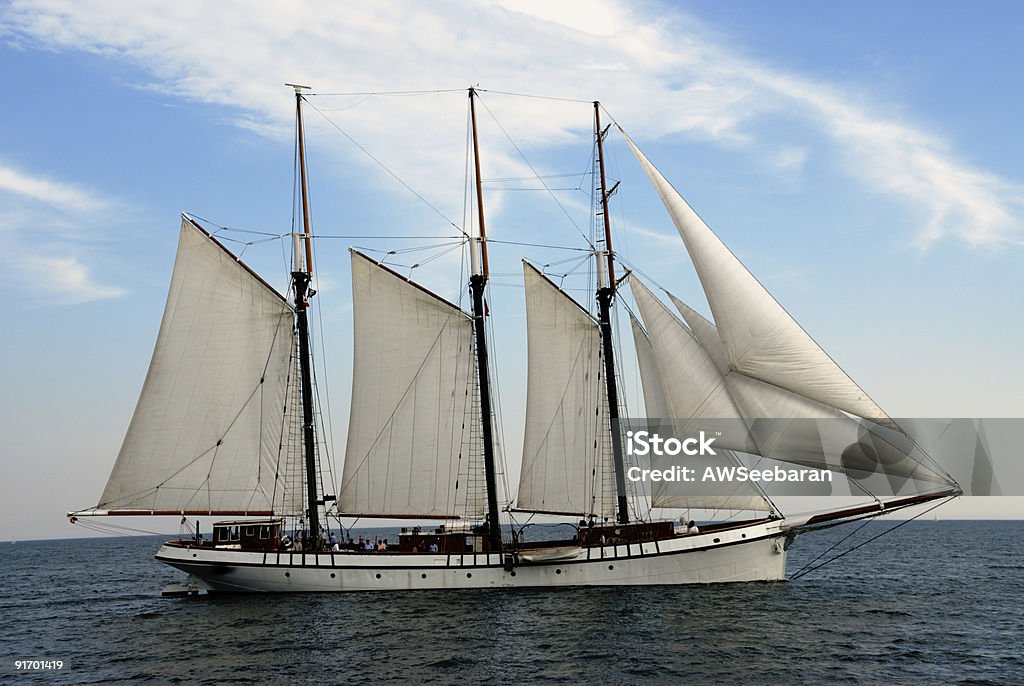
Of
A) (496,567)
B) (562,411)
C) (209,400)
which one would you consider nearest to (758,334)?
(562,411)

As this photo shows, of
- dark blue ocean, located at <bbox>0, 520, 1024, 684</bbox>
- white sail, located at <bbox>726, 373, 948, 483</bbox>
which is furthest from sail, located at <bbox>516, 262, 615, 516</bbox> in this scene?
white sail, located at <bbox>726, 373, 948, 483</bbox>

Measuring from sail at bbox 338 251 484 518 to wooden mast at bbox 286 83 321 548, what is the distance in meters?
1.64

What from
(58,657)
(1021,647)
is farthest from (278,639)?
(1021,647)

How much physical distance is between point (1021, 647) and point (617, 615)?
47.8ft

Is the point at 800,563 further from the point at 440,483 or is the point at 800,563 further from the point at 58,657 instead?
the point at 58,657

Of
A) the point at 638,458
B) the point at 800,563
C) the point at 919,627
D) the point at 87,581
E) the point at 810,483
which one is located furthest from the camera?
the point at 800,563

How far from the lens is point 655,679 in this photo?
25578 mm

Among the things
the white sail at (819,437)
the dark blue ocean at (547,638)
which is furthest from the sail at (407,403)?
the white sail at (819,437)

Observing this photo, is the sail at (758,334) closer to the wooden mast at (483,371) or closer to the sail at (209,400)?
the wooden mast at (483,371)

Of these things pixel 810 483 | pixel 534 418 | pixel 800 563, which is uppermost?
pixel 534 418

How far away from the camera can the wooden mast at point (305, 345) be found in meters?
43.7

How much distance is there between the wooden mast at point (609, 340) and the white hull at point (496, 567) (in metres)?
3.31

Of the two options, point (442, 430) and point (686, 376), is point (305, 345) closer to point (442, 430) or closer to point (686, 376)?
point (442, 430)

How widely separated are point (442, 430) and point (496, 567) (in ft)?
24.7
